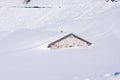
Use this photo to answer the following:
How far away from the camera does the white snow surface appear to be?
12.8 meters

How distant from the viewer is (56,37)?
1819 centimetres

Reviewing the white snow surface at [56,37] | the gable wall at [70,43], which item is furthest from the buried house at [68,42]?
the white snow surface at [56,37]

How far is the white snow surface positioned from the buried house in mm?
300

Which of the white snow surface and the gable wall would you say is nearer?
the white snow surface

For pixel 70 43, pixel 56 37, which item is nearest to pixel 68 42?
pixel 70 43

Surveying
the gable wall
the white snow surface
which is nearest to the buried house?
the gable wall

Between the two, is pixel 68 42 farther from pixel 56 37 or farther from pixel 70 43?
pixel 56 37

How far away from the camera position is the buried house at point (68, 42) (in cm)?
1664

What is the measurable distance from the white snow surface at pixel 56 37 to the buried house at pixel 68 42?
0.30 m

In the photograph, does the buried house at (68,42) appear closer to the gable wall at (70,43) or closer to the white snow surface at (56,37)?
the gable wall at (70,43)

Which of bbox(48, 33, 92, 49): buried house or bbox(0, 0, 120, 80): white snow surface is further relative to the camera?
bbox(48, 33, 92, 49): buried house

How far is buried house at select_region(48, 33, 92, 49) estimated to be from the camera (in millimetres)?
16641

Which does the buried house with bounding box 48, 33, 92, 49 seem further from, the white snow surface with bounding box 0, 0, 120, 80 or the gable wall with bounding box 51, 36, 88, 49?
the white snow surface with bounding box 0, 0, 120, 80

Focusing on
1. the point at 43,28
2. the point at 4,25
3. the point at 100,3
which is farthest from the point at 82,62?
the point at 100,3
